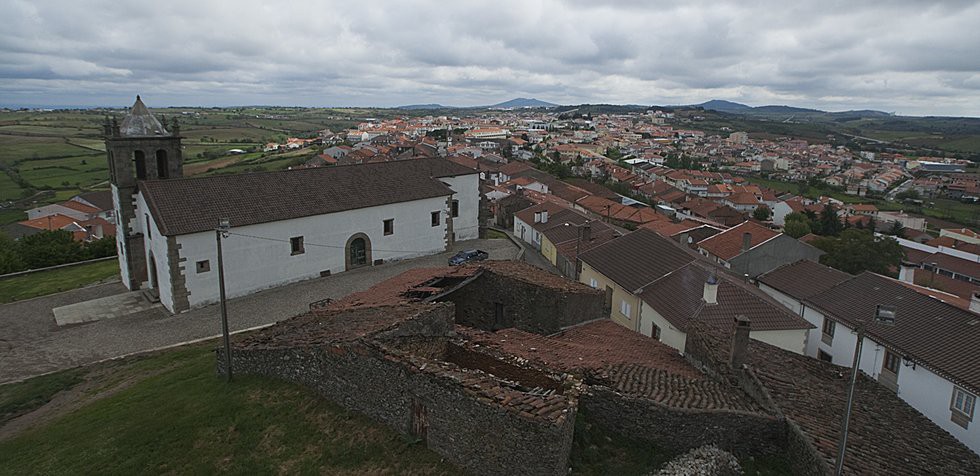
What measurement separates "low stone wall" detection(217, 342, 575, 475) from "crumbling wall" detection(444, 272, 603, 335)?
17.8 ft

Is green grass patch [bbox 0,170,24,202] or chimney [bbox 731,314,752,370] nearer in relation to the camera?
chimney [bbox 731,314,752,370]

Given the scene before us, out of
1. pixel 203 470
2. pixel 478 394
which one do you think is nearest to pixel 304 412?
pixel 203 470

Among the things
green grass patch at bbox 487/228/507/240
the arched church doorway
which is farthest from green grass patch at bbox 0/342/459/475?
green grass patch at bbox 487/228/507/240

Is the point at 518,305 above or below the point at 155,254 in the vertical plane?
above

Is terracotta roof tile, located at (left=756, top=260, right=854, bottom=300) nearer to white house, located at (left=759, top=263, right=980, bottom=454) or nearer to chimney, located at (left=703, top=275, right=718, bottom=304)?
white house, located at (left=759, top=263, right=980, bottom=454)

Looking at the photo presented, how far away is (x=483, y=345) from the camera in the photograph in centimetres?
1198

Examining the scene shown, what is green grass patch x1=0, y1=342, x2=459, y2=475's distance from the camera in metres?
9.85

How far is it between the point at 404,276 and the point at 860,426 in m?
13.4

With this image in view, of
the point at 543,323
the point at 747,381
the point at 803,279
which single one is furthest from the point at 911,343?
the point at 543,323

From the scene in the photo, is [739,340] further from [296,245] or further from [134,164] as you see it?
[134,164]

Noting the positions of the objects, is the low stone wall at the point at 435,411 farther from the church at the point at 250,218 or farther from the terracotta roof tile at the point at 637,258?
the terracotta roof tile at the point at 637,258

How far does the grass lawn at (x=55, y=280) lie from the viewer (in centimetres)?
2809

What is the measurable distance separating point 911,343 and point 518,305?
42.0 feet

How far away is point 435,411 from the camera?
9.30 metres
